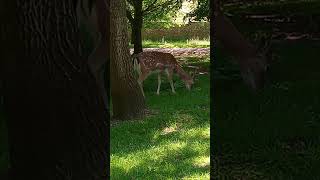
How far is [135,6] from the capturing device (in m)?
12.9

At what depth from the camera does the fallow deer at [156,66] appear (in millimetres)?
9492

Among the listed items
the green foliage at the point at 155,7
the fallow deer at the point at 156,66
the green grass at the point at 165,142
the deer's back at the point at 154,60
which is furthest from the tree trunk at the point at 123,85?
the green foliage at the point at 155,7

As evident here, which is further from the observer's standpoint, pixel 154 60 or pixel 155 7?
pixel 155 7

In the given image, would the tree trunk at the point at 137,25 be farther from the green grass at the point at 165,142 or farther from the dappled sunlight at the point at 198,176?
the dappled sunlight at the point at 198,176
